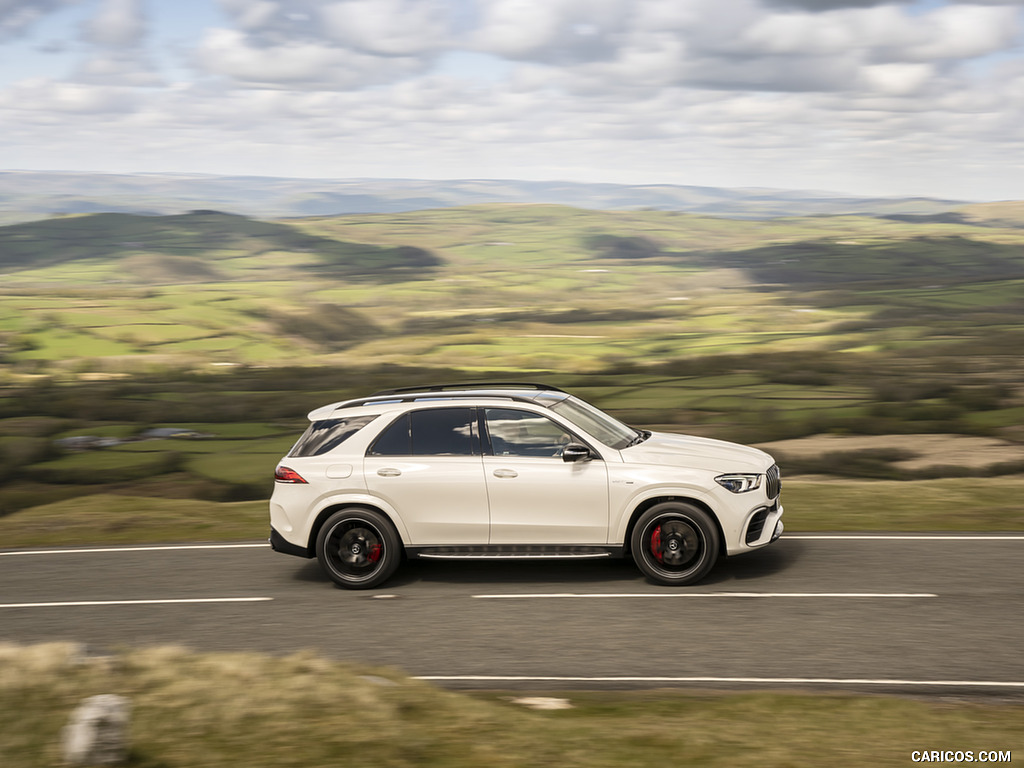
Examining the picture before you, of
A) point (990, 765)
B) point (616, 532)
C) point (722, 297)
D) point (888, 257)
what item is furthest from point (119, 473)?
point (888, 257)

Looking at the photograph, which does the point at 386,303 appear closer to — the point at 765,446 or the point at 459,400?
the point at 765,446

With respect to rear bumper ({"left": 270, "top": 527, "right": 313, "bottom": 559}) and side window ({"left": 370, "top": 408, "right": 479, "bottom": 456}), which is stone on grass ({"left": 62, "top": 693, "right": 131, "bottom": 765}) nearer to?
rear bumper ({"left": 270, "top": 527, "right": 313, "bottom": 559})

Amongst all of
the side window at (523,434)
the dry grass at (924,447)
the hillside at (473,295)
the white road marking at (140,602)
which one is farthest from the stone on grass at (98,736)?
the hillside at (473,295)

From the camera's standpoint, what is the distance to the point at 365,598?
30.9 feet

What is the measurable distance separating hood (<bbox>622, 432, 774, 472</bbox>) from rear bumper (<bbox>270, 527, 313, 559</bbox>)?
307cm

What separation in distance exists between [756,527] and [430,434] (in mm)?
3040

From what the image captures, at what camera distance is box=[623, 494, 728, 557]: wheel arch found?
9109 mm

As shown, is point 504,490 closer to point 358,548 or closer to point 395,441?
point 395,441

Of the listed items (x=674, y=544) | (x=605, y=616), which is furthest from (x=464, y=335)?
(x=605, y=616)

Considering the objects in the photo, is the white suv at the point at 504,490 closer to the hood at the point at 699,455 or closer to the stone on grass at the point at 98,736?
the hood at the point at 699,455

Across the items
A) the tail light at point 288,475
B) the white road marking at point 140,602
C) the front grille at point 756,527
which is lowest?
the white road marking at point 140,602

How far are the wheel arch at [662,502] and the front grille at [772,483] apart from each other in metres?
0.57

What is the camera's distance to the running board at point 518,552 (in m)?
9.27

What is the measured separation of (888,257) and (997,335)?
88429 millimetres
